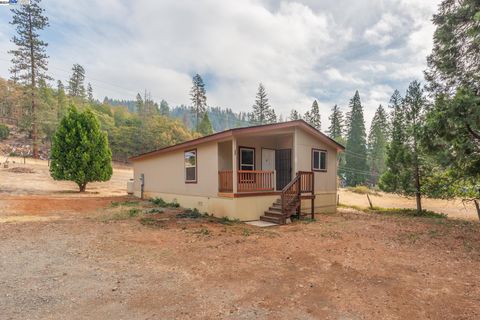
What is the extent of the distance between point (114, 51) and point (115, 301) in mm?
17045

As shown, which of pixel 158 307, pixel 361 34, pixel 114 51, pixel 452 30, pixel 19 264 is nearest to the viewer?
pixel 158 307

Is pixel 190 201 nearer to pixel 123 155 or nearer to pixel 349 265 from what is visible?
pixel 349 265

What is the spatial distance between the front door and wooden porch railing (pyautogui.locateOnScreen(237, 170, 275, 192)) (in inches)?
66.1

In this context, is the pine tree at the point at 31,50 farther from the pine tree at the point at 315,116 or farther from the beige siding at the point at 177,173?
the pine tree at the point at 315,116

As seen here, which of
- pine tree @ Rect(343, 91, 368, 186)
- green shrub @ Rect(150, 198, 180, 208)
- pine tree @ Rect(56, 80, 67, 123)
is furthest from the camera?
pine tree @ Rect(56, 80, 67, 123)

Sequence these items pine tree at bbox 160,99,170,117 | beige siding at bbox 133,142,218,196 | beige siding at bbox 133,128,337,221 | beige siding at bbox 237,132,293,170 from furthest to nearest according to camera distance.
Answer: pine tree at bbox 160,99,170,117
beige siding at bbox 237,132,293,170
beige siding at bbox 133,142,218,196
beige siding at bbox 133,128,337,221

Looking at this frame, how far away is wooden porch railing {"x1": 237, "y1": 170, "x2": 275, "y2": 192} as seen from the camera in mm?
9961

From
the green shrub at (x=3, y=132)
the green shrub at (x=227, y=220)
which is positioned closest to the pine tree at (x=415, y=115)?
the green shrub at (x=227, y=220)

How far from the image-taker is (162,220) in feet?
30.7

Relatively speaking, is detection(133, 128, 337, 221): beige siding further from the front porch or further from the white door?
the white door

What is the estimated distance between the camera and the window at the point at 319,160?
12039mm

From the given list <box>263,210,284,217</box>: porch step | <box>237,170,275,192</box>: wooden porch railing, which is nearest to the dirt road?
<box>263,210,284,217</box>: porch step

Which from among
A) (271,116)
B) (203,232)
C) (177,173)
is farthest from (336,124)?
(203,232)

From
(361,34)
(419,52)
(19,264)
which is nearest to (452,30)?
(419,52)
